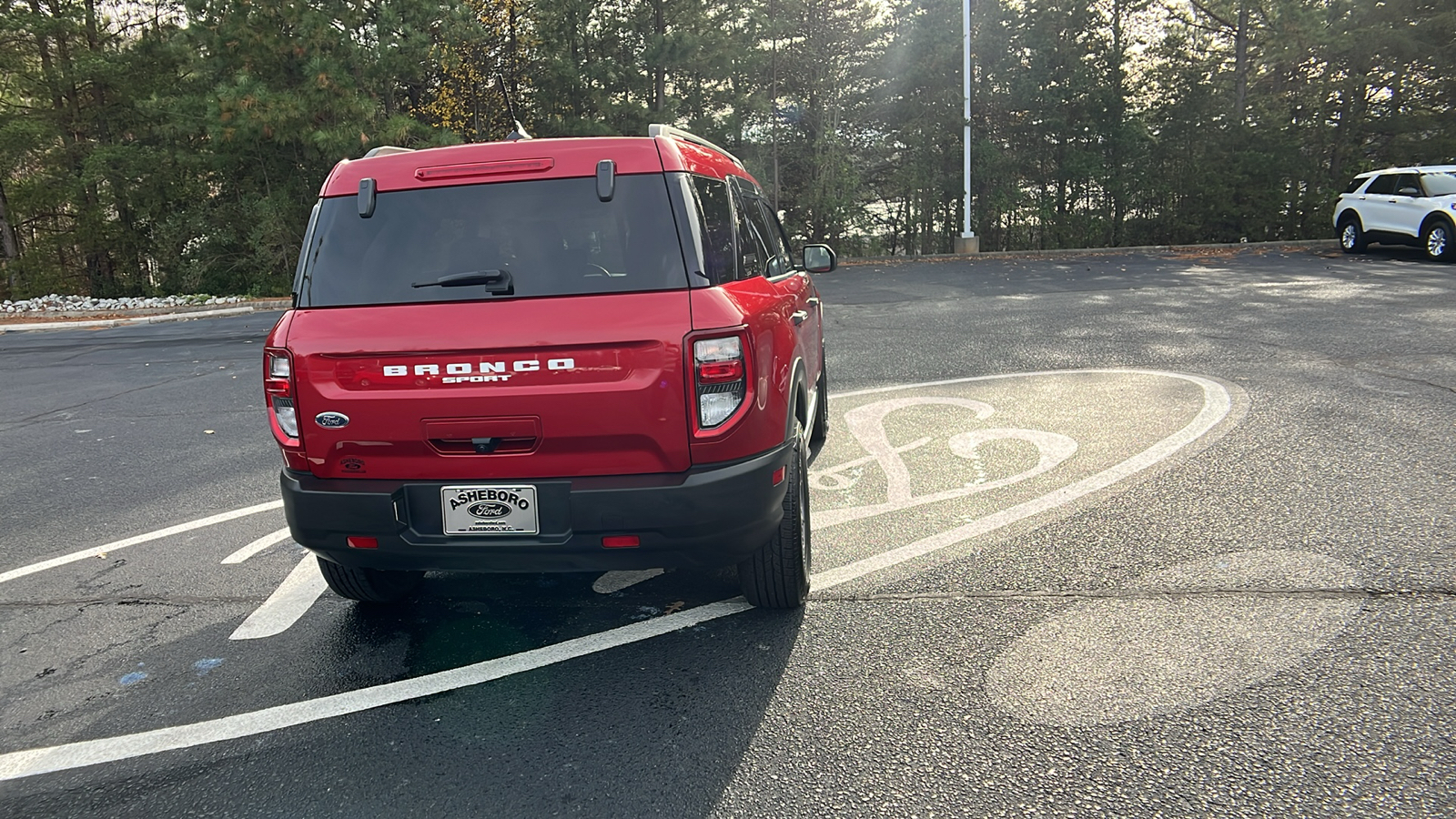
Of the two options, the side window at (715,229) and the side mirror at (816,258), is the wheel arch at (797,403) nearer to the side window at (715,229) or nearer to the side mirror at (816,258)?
the side window at (715,229)

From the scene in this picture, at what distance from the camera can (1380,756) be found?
2.59 metres

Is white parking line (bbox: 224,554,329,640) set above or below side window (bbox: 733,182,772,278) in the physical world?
below

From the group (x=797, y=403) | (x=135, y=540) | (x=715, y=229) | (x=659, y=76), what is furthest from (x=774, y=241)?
(x=659, y=76)

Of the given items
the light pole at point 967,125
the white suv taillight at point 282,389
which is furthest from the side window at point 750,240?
the light pole at point 967,125

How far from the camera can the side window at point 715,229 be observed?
3.28 meters

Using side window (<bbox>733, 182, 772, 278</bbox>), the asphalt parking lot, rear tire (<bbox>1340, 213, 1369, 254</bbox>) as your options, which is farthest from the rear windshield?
rear tire (<bbox>1340, 213, 1369, 254</bbox>)

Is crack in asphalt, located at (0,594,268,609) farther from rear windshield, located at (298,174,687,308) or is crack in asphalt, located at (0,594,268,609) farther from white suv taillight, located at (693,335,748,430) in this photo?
white suv taillight, located at (693,335,748,430)

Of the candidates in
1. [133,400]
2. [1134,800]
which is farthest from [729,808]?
[133,400]

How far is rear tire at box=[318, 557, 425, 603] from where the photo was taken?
12.4 feet

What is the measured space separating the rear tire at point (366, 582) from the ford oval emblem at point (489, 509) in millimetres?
796

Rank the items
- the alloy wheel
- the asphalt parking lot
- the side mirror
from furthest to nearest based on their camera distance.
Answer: the alloy wheel, the side mirror, the asphalt parking lot

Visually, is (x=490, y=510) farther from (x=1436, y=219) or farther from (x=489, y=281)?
(x=1436, y=219)

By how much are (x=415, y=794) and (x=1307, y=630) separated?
124 inches

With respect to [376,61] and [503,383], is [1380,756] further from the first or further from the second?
[376,61]
